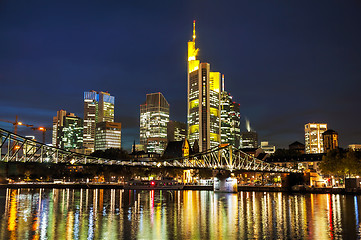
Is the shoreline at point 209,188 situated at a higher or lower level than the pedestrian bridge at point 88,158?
lower

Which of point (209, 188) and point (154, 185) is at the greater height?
point (154, 185)

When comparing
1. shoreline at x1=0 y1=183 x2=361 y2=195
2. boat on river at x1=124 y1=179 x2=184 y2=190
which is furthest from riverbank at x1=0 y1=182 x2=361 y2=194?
boat on river at x1=124 y1=179 x2=184 y2=190

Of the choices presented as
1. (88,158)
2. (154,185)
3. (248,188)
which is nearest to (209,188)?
(248,188)

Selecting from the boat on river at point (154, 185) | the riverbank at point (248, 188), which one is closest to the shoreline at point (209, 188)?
the riverbank at point (248, 188)

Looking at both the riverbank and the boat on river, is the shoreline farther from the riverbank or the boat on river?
the boat on river

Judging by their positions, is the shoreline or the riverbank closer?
the riverbank

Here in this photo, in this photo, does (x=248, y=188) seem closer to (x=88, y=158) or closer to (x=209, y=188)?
(x=209, y=188)

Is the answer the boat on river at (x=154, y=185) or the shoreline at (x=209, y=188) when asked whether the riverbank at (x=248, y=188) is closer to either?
the shoreline at (x=209, y=188)

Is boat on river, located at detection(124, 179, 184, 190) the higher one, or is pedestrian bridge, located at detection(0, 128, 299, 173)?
pedestrian bridge, located at detection(0, 128, 299, 173)

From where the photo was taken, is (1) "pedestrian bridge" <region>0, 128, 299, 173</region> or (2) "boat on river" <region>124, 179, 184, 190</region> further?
(2) "boat on river" <region>124, 179, 184, 190</region>

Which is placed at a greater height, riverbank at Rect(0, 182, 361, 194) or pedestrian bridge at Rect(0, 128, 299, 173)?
pedestrian bridge at Rect(0, 128, 299, 173)

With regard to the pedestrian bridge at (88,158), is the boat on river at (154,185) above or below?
below

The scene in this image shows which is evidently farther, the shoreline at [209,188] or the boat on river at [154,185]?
the boat on river at [154,185]

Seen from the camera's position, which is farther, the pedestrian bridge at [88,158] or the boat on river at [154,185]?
the boat on river at [154,185]
